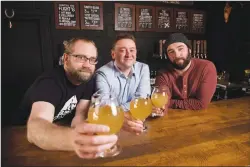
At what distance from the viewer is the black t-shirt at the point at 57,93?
1325 mm

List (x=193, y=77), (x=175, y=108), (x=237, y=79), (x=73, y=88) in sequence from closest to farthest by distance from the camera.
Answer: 1. (x=73, y=88)
2. (x=175, y=108)
3. (x=193, y=77)
4. (x=237, y=79)

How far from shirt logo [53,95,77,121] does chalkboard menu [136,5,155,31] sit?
2848 millimetres

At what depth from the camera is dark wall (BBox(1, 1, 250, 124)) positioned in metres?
3.36

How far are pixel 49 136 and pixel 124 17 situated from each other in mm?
3369

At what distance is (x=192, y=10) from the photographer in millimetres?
4512

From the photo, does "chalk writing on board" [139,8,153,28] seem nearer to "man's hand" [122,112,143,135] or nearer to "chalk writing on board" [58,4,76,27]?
"chalk writing on board" [58,4,76,27]

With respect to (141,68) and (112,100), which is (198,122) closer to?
(112,100)

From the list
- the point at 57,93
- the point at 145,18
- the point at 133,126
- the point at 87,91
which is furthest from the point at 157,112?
the point at 145,18

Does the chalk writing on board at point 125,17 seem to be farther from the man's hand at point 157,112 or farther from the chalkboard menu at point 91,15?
the man's hand at point 157,112

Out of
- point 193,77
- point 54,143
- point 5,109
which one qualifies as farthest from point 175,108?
point 5,109

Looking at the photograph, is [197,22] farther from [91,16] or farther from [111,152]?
[111,152]

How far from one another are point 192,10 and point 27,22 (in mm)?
3165

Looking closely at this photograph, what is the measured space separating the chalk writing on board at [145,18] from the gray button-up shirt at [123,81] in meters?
1.95

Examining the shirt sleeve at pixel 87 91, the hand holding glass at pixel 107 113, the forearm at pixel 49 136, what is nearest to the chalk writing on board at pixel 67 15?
the shirt sleeve at pixel 87 91
